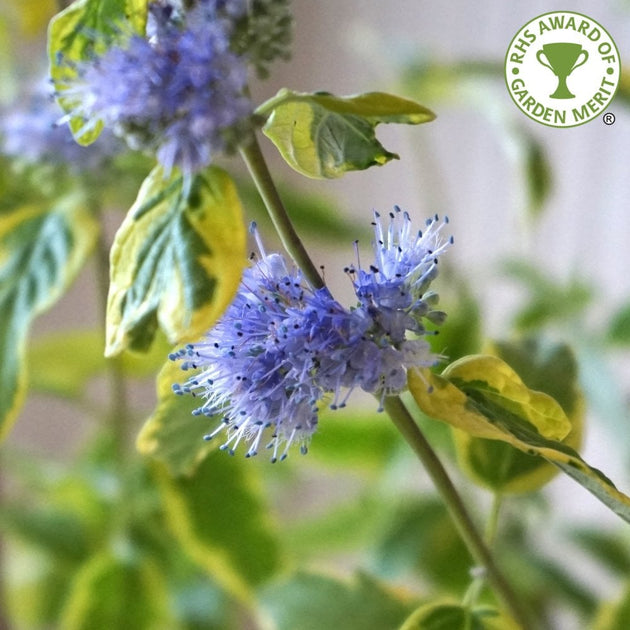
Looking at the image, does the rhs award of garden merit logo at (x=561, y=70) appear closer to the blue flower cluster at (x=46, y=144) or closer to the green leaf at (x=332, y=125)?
the green leaf at (x=332, y=125)

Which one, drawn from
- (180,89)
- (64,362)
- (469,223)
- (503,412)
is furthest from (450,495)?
(469,223)

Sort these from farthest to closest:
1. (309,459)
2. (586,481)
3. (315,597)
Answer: (309,459), (315,597), (586,481)

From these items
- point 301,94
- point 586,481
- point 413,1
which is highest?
point 413,1

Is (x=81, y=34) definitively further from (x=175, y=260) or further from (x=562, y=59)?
(x=562, y=59)

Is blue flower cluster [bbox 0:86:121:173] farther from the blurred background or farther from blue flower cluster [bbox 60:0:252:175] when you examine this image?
blue flower cluster [bbox 60:0:252:175]

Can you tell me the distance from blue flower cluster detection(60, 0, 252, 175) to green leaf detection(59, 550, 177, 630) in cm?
37

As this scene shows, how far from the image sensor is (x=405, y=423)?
282mm

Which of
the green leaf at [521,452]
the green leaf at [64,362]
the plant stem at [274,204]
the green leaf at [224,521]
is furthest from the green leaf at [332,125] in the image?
the green leaf at [64,362]

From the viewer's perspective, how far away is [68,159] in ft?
1.66

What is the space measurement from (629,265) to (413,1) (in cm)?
42

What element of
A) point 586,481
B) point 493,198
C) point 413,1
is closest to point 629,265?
point 493,198

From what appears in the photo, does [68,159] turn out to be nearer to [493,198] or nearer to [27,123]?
[27,123]

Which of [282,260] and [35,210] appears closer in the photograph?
[282,260]

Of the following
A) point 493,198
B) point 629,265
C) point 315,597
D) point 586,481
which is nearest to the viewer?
→ point 586,481
